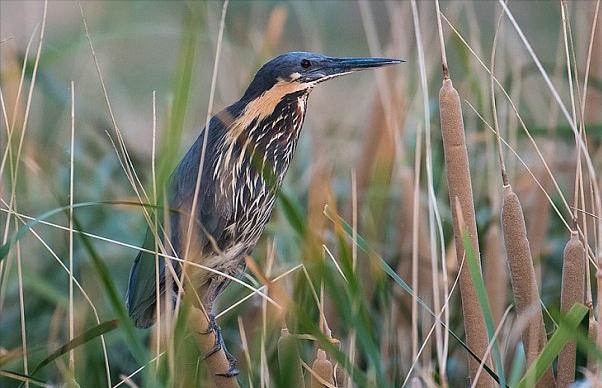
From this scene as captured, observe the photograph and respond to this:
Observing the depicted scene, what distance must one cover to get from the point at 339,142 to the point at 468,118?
13.3 inches

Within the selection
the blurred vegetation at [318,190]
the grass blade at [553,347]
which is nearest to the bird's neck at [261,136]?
the blurred vegetation at [318,190]

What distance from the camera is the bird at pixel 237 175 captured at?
2008 millimetres

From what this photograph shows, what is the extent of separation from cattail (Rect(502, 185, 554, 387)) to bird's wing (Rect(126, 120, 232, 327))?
636 millimetres

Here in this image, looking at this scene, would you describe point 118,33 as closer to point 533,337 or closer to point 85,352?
point 85,352

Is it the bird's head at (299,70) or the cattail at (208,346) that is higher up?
the bird's head at (299,70)

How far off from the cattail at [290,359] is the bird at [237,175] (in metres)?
0.41

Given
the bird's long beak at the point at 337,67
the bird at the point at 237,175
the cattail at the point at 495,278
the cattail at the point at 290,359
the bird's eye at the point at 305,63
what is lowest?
the cattail at the point at 495,278

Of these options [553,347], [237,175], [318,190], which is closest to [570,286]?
[553,347]

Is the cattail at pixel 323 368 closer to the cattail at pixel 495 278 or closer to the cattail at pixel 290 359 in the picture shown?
the cattail at pixel 290 359

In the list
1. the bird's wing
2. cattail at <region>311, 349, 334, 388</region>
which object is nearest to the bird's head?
the bird's wing

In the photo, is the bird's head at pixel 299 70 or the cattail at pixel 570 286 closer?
the cattail at pixel 570 286

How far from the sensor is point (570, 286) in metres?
1.52

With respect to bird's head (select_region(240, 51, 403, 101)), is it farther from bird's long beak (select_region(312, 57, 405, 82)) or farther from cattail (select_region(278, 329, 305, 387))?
cattail (select_region(278, 329, 305, 387))

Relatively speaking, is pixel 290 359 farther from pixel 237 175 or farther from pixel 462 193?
pixel 237 175
